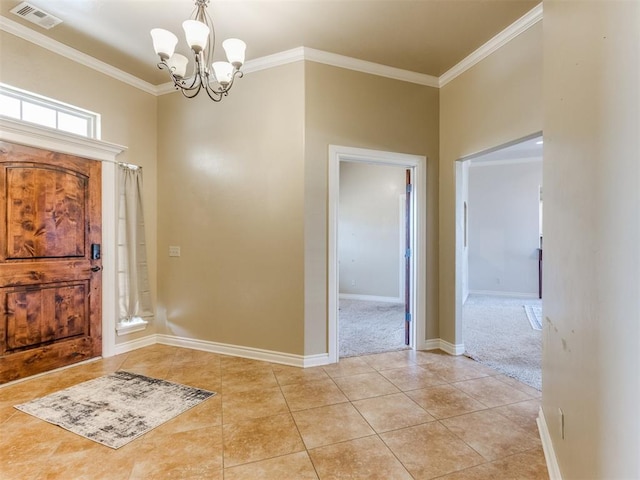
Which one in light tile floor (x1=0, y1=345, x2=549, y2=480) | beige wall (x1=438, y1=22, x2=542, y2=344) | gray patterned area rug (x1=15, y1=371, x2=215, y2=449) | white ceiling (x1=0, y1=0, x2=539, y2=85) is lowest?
light tile floor (x1=0, y1=345, x2=549, y2=480)

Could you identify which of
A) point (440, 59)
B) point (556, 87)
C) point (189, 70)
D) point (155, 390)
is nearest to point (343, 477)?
point (155, 390)

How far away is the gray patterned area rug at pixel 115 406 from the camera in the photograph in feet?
7.01

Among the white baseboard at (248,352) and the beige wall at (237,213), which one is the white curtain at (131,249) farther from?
the white baseboard at (248,352)

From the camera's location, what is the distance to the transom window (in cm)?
288

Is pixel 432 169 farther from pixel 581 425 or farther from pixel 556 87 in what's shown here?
pixel 581 425

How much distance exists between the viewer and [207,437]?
2064 millimetres

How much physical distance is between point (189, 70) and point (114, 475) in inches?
Result: 142

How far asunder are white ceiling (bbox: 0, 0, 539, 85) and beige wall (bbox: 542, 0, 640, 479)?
107cm

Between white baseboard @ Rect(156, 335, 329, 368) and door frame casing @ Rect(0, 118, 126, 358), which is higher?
door frame casing @ Rect(0, 118, 126, 358)

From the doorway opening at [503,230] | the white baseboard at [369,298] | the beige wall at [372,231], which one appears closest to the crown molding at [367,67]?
the beige wall at [372,231]

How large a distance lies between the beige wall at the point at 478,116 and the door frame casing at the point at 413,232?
0.23 meters

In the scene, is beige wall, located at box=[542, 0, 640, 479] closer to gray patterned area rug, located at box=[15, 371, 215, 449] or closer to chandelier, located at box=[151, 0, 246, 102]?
chandelier, located at box=[151, 0, 246, 102]

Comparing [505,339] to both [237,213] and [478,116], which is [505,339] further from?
[237,213]

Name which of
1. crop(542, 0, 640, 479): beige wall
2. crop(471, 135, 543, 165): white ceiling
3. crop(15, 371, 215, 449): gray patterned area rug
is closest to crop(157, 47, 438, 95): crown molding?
crop(542, 0, 640, 479): beige wall
